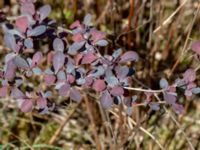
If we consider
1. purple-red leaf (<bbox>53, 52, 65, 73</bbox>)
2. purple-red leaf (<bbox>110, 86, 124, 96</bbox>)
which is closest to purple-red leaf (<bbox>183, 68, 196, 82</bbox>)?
purple-red leaf (<bbox>110, 86, 124, 96</bbox>)

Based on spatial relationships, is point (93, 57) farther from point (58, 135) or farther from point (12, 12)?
point (12, 12)

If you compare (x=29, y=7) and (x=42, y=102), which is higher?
(x=29, y=7)

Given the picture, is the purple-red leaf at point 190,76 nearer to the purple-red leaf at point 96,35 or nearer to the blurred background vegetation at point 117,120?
the purple-red leaf at point 96,35

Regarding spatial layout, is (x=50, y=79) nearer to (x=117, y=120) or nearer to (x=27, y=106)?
(x=27, y=106)

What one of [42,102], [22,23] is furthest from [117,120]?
[22,23]

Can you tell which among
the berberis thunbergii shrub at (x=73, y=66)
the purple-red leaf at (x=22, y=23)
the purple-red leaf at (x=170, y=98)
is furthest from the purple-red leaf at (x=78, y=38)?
the purple-red leaf at (x=170, y=98)

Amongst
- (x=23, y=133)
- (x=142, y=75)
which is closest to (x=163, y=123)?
(x=142, y=75)
